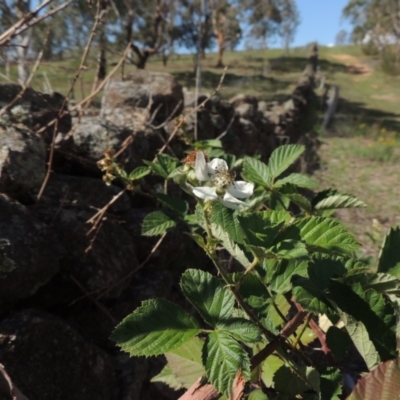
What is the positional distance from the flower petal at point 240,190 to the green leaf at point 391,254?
33 cm

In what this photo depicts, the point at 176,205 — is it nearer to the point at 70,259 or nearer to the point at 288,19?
the point at 70,259

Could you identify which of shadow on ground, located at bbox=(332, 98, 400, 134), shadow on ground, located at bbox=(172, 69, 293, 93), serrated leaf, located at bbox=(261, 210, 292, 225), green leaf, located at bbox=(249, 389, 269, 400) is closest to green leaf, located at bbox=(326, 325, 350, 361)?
green leaf, located at bbox=(249, 389, 269, 400)

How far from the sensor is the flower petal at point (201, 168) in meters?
0.71

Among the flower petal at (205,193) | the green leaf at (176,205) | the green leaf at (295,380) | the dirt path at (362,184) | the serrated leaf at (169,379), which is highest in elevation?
the flower petal at (205,193)

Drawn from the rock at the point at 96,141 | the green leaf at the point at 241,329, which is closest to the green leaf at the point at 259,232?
the green leaf at the point at 241,329

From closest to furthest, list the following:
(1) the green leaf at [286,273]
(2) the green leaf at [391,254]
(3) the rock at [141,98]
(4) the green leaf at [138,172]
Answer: (1) the green leaf at [286,273]
(2) the green leaf at [391,254]
(4) the green leaf at [138,172]
(3) the rock at [141,98]

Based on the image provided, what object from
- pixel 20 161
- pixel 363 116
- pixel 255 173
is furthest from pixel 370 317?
pixel 363 116

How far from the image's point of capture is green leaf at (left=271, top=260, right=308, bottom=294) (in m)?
0.79

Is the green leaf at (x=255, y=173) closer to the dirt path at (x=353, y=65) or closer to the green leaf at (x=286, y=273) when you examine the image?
the green leaf at (x=286, y=273)

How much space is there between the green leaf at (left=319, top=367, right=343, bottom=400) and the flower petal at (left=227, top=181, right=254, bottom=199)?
1.14 ft

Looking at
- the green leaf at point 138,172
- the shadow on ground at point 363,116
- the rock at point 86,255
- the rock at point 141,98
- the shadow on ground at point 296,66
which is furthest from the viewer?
the shadow on ground at point 296,66

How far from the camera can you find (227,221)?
762 millimetres

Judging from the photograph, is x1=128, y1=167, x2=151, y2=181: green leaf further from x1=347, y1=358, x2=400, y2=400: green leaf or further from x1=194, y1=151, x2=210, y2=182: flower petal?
x1=347, y1=358, x2=400, y2=400: green leaf

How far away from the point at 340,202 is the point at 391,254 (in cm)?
18
